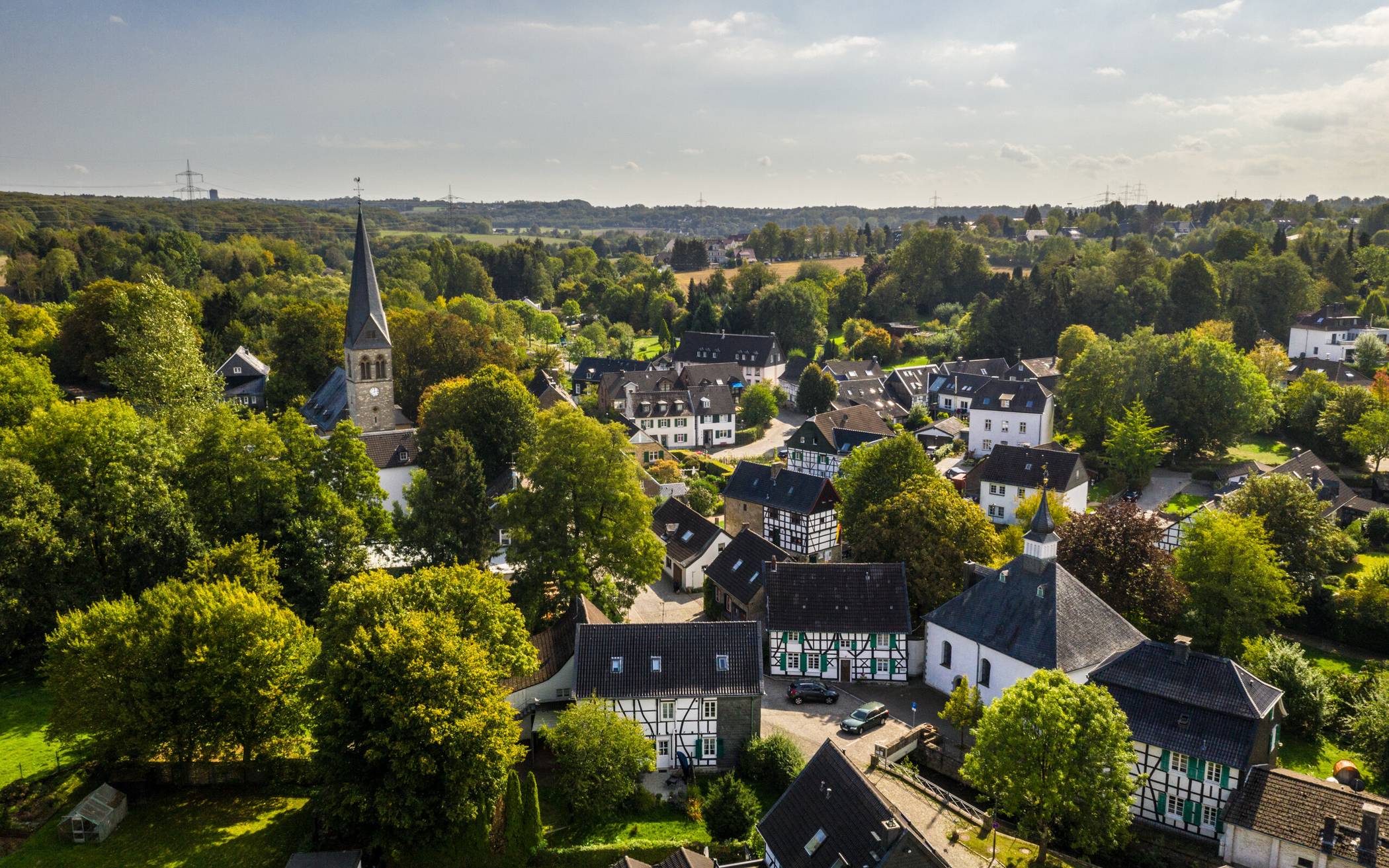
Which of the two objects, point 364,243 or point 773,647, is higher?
point 364,243

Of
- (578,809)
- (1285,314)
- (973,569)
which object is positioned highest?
(1285,314)

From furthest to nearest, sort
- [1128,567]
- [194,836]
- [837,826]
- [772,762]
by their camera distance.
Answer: [1128,567] → [772,762] → [194,836] → [837,826]

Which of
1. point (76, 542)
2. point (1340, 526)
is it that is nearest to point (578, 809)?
point (76, 542)

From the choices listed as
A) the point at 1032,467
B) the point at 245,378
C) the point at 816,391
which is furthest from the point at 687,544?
the point at 245,378

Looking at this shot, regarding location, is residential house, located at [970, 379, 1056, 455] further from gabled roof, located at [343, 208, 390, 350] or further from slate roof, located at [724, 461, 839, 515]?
gabled roof, located at [343, 208, 390, 350]

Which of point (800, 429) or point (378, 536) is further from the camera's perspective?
point (800, 429)

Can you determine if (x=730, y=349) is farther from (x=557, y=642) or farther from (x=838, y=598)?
(x=557, y=642)

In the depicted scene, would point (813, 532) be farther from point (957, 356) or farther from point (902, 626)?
point (957, 356)
